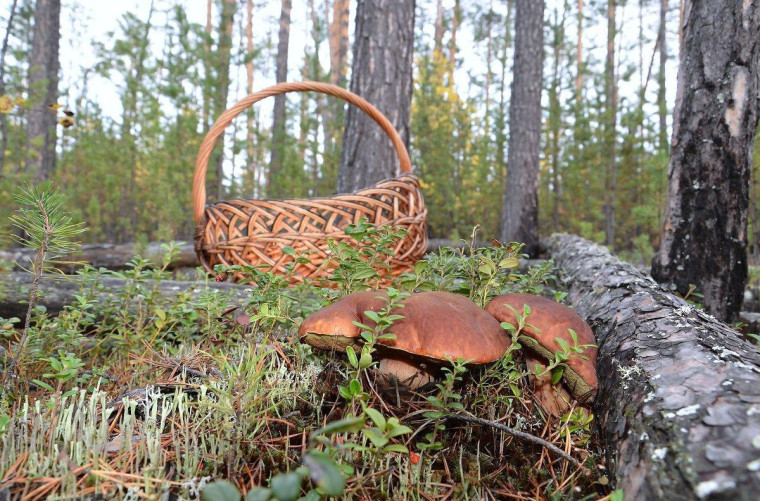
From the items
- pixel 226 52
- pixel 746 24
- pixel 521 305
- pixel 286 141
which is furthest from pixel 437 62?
pixel 521 305

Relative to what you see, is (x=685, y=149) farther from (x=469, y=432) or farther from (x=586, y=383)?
(x=469, y=432)

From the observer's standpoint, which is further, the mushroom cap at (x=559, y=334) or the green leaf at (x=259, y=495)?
the mushroom cap at (x=559, y=334)

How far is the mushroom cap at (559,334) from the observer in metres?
1.14

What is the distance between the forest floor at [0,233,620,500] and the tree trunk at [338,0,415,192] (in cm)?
240

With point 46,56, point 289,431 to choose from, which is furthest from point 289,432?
point 46,56

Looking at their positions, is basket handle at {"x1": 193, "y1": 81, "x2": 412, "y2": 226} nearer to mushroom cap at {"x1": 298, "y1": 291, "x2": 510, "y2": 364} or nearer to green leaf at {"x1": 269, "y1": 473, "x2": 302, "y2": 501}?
mushroom cap at {"x1": 298, "y1": 291, "x2": 510, "y2": 364}

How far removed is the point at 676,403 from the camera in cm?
88

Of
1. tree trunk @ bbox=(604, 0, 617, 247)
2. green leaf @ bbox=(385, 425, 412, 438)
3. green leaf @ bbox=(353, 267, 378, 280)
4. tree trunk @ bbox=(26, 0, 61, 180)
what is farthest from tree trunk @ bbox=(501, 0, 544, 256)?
tree trunk @ bbox=(26, 0, 61, 180)

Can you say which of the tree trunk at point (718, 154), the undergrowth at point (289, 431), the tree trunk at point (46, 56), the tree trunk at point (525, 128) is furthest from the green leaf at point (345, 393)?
the tree trunk at point (46, 56)

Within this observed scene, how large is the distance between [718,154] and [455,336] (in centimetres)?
209

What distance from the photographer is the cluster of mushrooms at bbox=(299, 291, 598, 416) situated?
105 centimetres

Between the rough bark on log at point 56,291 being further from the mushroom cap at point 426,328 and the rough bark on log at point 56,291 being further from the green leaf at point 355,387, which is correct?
the green leaf at point 355,387

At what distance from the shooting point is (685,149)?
7.74 ft

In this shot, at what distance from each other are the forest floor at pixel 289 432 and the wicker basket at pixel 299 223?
3.05 feet
